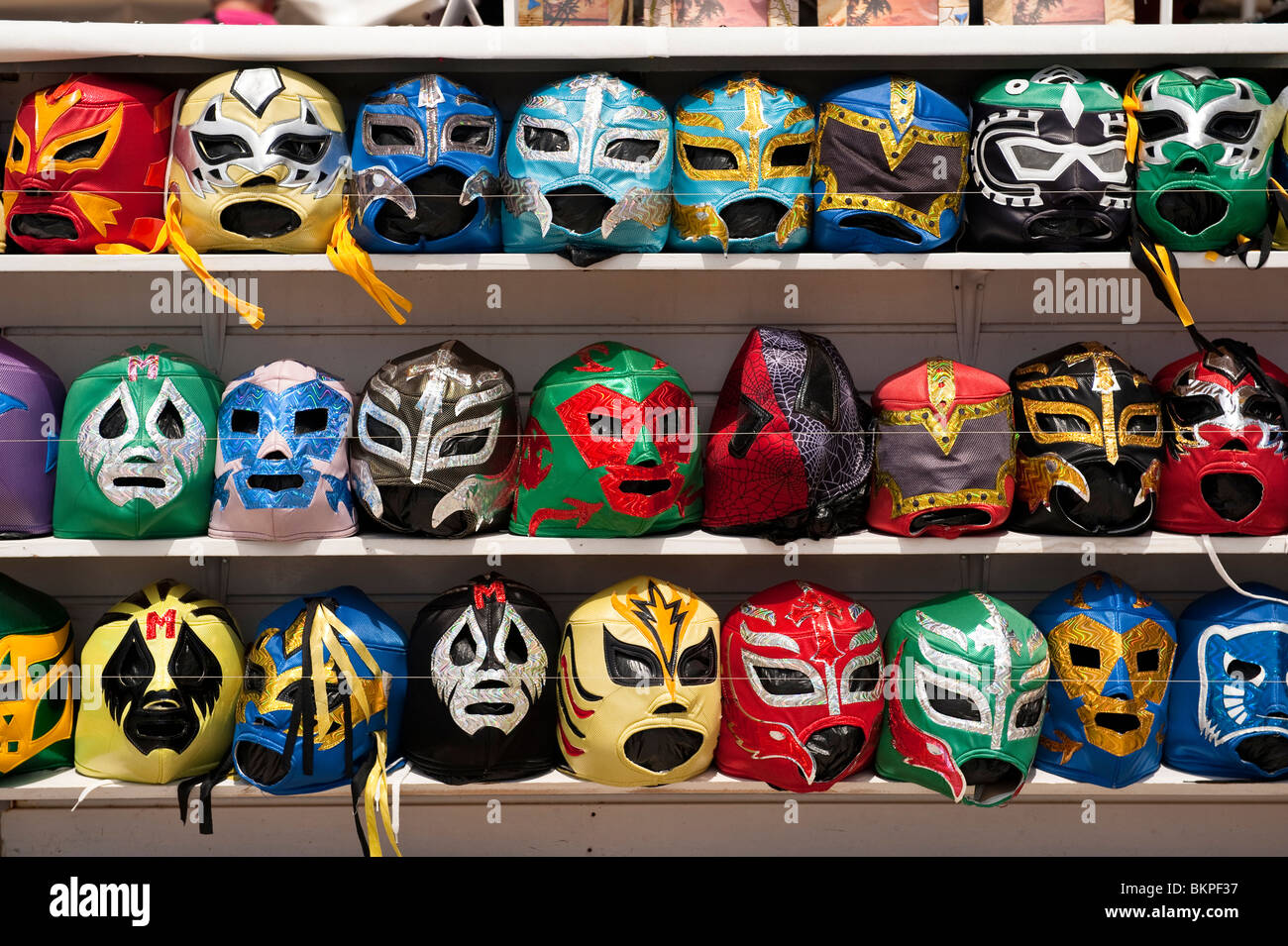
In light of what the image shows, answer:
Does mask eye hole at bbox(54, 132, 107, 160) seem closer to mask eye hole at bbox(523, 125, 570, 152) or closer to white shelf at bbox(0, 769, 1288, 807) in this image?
mask eye hole at bbox(523, 125, 570, 152)

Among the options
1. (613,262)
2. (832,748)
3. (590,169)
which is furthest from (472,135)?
(832,748)

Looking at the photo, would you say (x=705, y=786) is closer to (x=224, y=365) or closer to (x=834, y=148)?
(x=834, y=148)

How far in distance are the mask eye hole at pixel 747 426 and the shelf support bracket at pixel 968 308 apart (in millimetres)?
713

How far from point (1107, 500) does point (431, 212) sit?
1.67 m

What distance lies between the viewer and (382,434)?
2.12 m

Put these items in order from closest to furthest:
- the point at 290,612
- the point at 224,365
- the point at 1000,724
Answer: the point at 1000,724 < the point at 290,612 < the point at 224,365

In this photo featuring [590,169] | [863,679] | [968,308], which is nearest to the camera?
[590,169]

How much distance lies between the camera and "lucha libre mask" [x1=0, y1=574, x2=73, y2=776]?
214cm

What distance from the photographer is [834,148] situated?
213cm

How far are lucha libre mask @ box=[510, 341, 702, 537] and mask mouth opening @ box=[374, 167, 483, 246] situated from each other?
41 centimetres

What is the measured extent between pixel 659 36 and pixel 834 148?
472mm

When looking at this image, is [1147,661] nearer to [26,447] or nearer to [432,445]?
Answer: [432,445]

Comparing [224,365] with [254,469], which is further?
[224,365]

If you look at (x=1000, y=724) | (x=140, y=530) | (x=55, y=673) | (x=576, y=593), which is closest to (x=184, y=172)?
(x=140, y=530)
